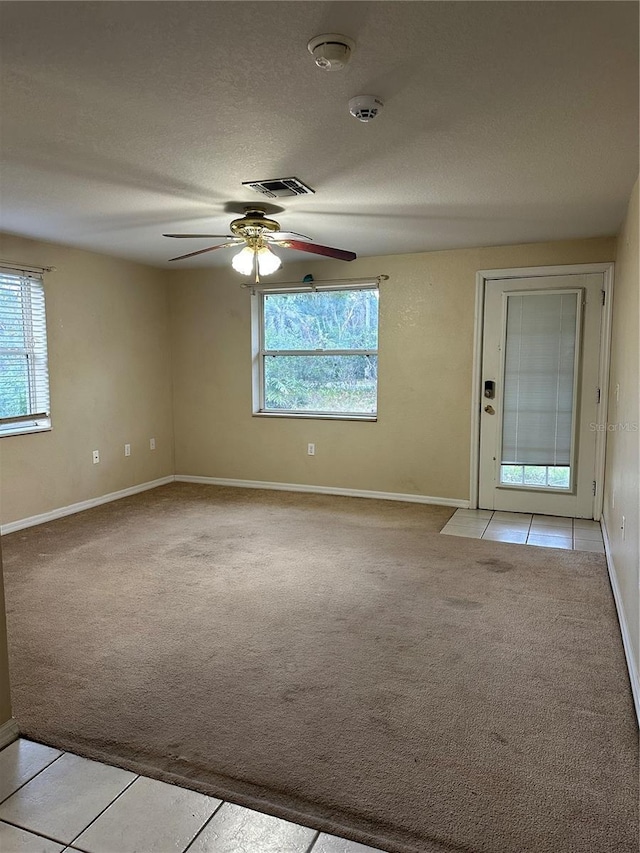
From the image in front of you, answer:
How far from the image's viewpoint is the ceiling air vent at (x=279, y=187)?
3.05 m

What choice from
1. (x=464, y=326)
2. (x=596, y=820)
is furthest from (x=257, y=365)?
(x=596, y=820)

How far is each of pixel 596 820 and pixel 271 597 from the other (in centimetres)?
191

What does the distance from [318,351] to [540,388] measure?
2079 millimetres

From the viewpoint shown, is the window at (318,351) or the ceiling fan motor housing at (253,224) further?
the window at (318,351)

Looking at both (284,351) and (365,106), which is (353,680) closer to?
(365,106)

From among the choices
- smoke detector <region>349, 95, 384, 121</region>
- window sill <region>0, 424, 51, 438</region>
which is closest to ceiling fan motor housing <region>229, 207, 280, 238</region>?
smoke detector <region>349, 95, 384, 121</region>

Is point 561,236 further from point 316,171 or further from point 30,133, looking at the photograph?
point 30,133

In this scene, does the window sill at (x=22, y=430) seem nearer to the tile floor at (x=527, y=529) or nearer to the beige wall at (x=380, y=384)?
the beige wall at (x=380, y=384)

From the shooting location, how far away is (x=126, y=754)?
1.95m

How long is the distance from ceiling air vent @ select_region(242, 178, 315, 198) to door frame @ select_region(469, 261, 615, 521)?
2.21 m

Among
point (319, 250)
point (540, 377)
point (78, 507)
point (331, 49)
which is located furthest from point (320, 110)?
point (78, 507)

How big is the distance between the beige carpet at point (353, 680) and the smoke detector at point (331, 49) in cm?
223

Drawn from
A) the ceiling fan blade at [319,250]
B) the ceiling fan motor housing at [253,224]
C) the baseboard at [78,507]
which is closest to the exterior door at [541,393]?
the ceiling fan blade at [319,250]

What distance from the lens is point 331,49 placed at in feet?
5.63
